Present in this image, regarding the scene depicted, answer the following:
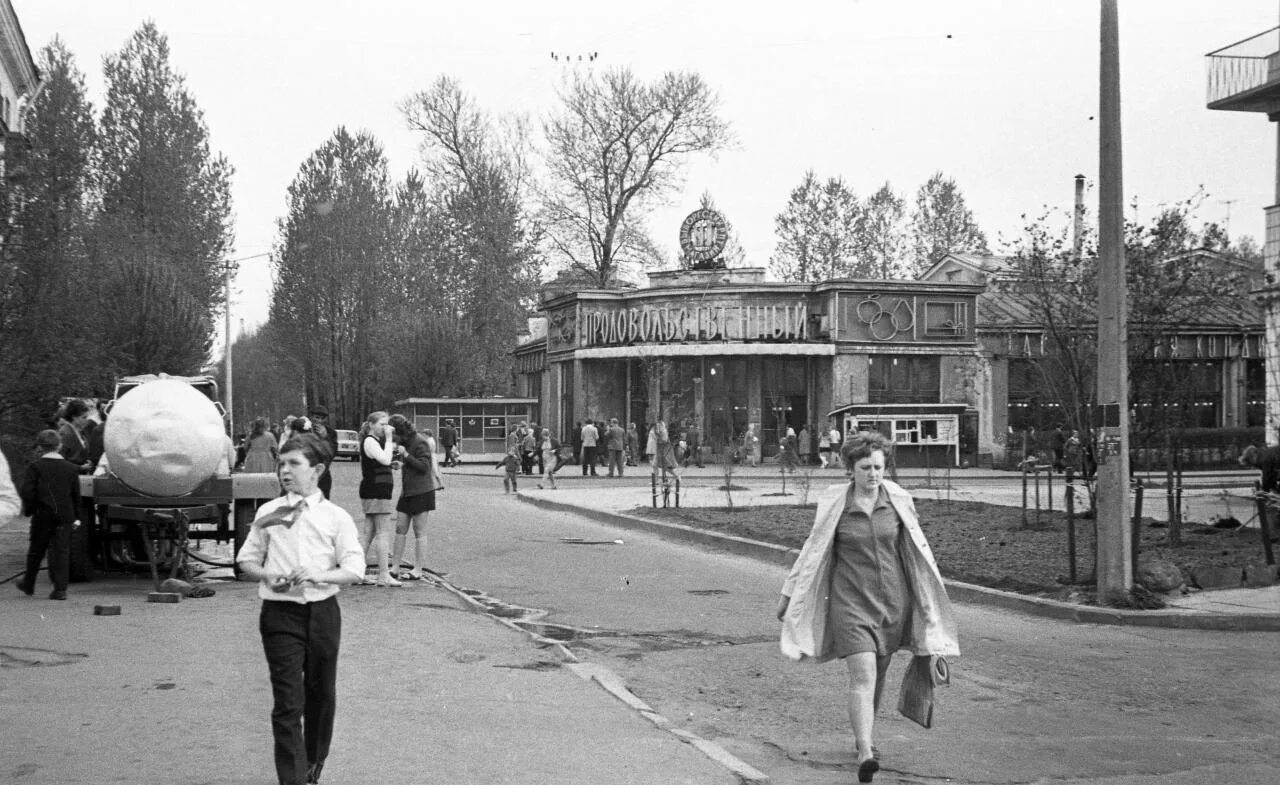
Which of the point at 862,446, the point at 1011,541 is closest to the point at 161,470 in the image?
the point at 862,446

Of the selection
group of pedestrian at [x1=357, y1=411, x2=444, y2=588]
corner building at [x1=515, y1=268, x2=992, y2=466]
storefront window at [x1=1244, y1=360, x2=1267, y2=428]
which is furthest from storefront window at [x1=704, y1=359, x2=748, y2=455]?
group of pedestrian at [x1=357, y1=411, x2=444, y2=588]

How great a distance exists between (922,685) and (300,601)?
3.01 meters

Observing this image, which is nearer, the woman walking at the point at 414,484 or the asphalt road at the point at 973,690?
the asphalt road at the point at 973,690

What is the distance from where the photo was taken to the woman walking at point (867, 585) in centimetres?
657

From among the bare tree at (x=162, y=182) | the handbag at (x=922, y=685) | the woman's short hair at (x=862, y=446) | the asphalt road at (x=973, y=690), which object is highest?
the bare tree at (x=162, y=182)

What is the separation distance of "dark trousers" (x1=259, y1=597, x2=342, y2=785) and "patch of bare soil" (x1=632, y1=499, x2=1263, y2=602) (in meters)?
8.71

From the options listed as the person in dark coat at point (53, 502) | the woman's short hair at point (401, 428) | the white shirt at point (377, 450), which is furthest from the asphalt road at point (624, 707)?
the woman's short hair at point (401, 428)

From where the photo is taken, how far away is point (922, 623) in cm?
666

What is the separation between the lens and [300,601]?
5.80 m

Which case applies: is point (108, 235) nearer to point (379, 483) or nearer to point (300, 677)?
point (379, 483)

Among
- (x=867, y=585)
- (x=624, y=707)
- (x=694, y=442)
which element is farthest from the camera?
(x=694, y=442)

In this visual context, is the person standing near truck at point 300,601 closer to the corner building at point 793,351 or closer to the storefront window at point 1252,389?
the corner building at point 793,351

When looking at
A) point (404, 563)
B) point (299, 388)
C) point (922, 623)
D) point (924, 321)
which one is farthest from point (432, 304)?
point (922, 623)

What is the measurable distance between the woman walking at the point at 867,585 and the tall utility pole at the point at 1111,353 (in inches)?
237
